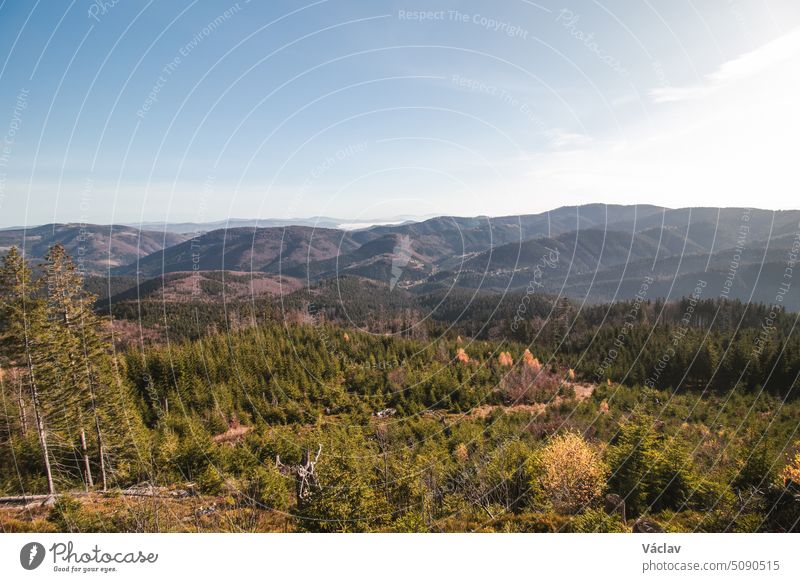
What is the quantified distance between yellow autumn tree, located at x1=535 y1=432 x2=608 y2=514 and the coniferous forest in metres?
0.14

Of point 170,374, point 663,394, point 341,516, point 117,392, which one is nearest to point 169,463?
point 117,392

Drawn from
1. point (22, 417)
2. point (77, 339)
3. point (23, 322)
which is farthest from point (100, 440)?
point (22, 417)

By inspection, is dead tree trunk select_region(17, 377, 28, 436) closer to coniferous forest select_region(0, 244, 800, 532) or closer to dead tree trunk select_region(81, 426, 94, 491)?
coniferous forest select_region(0, 244, 800, 532)

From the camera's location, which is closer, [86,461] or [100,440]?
[100,440]

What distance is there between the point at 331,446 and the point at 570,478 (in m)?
19.2

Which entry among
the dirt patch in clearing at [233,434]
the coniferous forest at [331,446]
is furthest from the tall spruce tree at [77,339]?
the dirt patch in clearing at [233,434]

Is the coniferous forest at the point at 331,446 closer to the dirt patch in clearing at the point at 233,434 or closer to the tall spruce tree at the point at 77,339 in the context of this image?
the tall spruce tree at the point at 77,339

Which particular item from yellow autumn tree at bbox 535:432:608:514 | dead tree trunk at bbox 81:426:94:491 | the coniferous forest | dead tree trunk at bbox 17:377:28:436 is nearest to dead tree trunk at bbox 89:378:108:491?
the coniferous forest

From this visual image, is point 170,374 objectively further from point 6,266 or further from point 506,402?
point 506,402

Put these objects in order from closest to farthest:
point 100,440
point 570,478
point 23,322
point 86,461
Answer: point 23,322 → point 570,478 → point 100,440 → point 86,461

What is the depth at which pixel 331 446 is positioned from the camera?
3422 centimetres

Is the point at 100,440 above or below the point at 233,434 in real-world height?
above

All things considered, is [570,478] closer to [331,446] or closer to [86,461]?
[331,446]

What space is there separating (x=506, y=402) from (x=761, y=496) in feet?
229
